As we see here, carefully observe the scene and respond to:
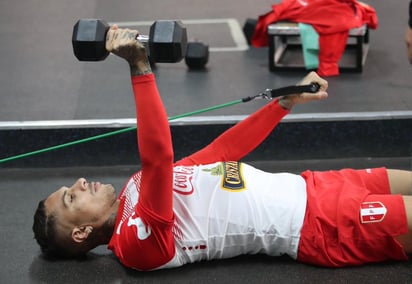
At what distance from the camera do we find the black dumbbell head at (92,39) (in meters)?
2.00

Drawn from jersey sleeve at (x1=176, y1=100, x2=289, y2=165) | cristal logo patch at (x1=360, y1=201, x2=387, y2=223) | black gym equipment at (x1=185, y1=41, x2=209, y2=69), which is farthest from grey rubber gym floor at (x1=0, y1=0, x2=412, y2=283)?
jersey sleeve at (x1=176, y1=100, x2=289, y2=165)

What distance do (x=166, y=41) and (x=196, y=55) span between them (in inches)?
69.6

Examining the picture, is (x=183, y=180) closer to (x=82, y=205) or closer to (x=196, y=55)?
(x=82, y=205)

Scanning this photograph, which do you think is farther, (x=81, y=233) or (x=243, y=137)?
(x=243, y=137)

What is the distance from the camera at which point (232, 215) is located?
85.9 inches

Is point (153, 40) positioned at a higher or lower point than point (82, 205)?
higher

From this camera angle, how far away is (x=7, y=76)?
12.4ft

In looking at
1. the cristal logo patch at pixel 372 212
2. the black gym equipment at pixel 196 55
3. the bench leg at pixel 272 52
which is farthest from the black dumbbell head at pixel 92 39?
the bench leg at pixel 272 52

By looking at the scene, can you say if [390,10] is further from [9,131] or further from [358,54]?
[9,131]

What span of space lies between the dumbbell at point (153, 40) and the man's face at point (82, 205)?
1.53 feet

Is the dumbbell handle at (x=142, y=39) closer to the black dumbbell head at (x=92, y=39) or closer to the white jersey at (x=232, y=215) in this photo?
the black dumbbell head at (x=92, y=39)

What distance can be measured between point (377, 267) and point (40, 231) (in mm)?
1144

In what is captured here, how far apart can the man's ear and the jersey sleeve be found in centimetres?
42

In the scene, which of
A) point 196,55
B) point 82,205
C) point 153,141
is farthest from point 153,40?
point 196,55
